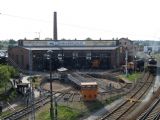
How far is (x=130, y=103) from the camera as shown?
43.0 meters

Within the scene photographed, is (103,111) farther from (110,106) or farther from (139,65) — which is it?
(139,65)

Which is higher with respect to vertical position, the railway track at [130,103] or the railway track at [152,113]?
the railway track at [152,113]

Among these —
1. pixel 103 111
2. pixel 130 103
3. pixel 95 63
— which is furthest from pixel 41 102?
pixel 95 63

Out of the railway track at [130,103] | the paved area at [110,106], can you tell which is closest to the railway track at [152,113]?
the railway track at [130,103]

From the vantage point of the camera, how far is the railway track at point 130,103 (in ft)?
119

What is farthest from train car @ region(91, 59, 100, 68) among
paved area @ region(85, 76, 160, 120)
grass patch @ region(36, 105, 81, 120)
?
grass patch @ region(36, 105, 81, 120)

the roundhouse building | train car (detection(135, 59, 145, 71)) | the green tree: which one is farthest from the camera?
the roundhouse building

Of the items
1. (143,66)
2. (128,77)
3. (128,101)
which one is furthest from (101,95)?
(143,66)

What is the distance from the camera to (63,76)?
65000 mm

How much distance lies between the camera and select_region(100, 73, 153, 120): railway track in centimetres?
3637

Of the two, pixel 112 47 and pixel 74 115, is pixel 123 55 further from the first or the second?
pixel 74 115

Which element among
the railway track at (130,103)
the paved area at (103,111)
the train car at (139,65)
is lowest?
the paved area at (103,111)

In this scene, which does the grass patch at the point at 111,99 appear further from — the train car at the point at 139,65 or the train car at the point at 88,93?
the train car at the point at 139,65

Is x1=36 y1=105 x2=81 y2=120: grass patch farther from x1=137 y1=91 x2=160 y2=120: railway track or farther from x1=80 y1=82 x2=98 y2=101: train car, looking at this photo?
x1=137 y1=91 x2=160 y2=120: railway track
